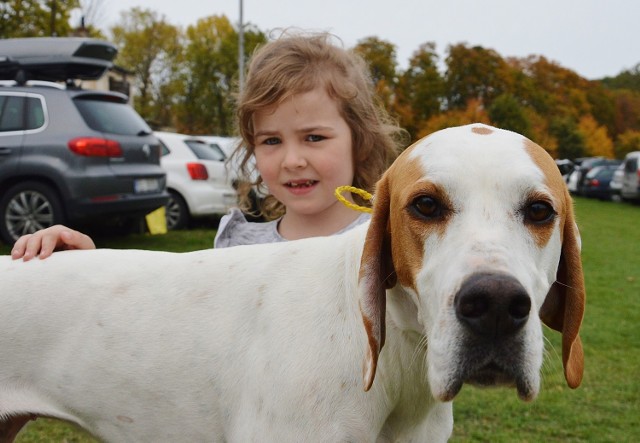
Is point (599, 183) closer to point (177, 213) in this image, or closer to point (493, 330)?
point (177, 213)

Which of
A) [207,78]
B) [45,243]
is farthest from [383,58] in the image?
[45,243]

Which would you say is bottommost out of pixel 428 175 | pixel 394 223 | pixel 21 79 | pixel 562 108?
pixel 562 108

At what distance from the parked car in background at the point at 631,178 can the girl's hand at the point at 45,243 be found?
26.7 metres

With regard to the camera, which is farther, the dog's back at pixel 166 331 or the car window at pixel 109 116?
the car window at pixel 109 116

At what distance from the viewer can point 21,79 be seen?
8.56 metres

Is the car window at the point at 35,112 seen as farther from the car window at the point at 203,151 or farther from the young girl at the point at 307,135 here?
the young girl at the point at 307,135

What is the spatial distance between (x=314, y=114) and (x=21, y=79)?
21.9 ft

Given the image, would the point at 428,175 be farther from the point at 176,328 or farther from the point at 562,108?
the point at 562,108

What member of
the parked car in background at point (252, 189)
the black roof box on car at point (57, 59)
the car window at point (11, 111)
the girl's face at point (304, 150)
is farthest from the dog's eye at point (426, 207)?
the black roof box on car at point (57, 59)

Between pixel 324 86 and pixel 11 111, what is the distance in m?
6.28

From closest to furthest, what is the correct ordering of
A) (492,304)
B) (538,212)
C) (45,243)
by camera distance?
(492,304), (538,212), (45,243)

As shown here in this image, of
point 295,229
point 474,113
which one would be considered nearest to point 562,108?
point 474,113

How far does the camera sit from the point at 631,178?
26891mm

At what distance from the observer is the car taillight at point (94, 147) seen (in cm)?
813
